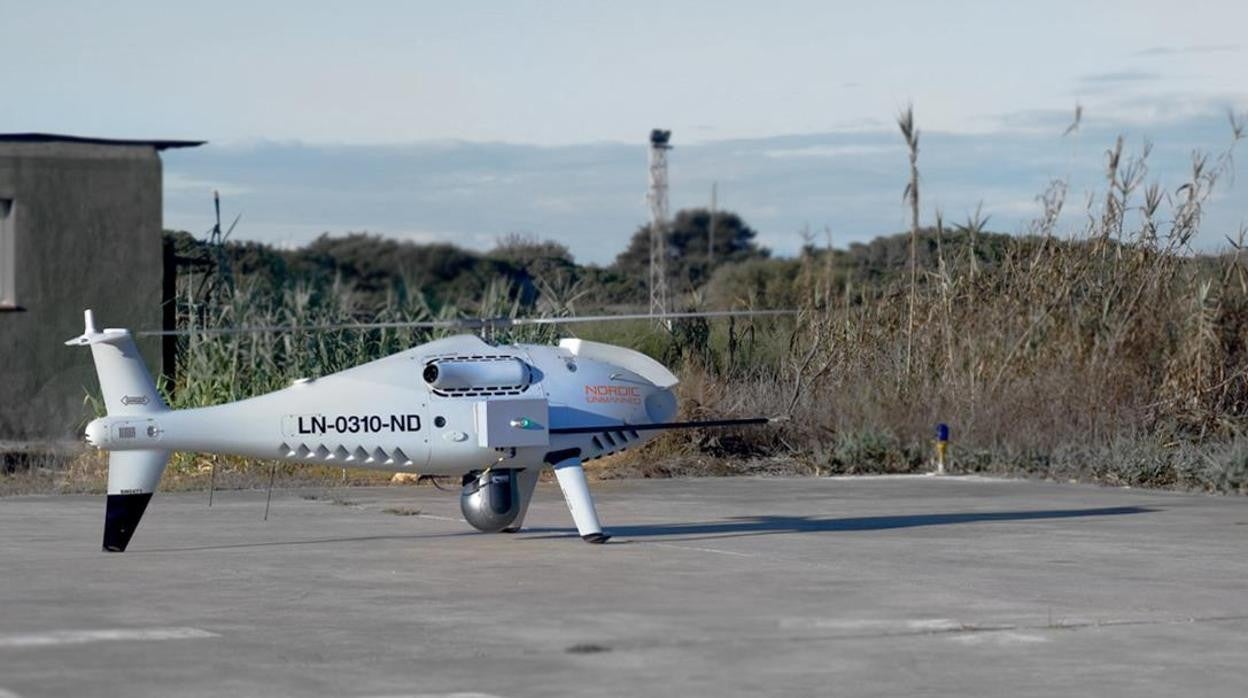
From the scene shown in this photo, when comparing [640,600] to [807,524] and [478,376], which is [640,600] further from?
[807,524]

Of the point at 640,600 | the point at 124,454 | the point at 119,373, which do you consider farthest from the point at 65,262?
the point at 640,600

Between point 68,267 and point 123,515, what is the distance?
12.6m

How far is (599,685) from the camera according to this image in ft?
30.1

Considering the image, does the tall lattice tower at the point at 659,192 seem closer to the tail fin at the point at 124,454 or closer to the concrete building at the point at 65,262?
the concrete building at the point at 65,262

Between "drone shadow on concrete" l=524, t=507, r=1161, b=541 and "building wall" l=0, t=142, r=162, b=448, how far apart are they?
35.7ft

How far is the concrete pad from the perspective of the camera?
30.9 feet

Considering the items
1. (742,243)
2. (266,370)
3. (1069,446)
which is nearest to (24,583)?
(266,370)

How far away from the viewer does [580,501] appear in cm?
1525

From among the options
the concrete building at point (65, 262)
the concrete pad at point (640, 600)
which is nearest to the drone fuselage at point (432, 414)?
the concrete pad at point (640, 600)

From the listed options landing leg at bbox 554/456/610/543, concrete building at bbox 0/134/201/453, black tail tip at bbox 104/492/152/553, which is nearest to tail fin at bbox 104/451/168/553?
black tail tip at bbox 104/492/152/553

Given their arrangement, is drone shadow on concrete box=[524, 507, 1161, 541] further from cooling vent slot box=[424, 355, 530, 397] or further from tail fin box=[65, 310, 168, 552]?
tail fin box=[65, 310, 168, 552]

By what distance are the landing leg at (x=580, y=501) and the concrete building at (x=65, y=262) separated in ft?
38.0

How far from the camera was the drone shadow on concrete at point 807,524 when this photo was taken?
16.3 meters

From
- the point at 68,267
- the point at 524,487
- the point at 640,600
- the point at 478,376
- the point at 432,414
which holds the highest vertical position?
the point at 68,267
